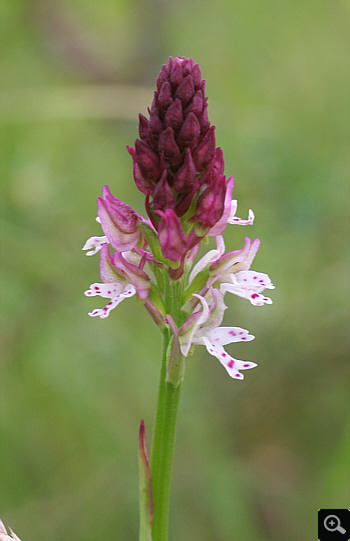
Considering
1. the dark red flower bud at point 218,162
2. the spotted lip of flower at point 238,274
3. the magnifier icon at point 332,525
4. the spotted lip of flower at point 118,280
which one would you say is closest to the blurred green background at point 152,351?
the magnifier icon at point 332,525

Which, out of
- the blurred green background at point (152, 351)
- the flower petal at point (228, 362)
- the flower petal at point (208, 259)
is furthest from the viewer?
the blurred green background at point (152, 351)

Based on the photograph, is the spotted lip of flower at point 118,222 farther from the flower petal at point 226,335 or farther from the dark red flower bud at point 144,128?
the flower petal at point 226,335

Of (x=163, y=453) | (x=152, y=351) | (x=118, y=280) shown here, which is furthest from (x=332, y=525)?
(x=152, y=351)

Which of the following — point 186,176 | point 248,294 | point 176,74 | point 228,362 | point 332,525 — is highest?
point 176,74

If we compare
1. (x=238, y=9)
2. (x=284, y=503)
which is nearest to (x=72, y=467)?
(x=284, y=503)

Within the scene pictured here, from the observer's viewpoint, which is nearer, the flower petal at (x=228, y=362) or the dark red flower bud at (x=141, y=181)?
the flower petal at (x=228, y=362)

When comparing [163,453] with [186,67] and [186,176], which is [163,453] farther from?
[186,67]

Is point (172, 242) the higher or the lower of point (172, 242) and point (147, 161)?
the lower
